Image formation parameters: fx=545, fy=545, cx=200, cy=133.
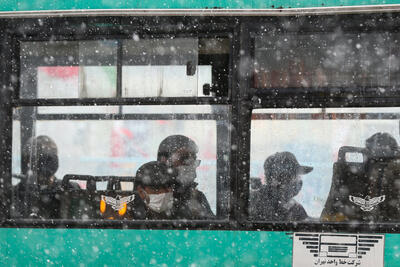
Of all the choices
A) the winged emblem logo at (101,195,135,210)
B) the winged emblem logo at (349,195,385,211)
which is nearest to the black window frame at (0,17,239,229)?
the winged emblem logo at (101,195,135,210)

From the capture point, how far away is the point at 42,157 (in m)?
3.57

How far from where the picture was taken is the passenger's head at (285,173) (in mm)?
3311

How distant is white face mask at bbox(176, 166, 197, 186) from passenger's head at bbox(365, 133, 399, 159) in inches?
42.1

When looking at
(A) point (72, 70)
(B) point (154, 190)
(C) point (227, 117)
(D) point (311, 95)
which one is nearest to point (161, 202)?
(B) point (154, 190)

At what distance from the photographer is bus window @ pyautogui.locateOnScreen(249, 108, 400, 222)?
3258 millimetres

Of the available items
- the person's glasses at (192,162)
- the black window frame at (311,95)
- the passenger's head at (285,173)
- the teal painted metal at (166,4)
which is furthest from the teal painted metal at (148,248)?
the teal painted metal at (166,4)

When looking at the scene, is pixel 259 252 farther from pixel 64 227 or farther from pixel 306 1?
pixel 306 1

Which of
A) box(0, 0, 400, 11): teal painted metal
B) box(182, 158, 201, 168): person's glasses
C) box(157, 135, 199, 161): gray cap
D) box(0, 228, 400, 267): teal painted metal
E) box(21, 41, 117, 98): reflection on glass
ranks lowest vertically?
box(0, 228, 400, 267): teal painted metal

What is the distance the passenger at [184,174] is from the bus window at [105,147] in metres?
0.02

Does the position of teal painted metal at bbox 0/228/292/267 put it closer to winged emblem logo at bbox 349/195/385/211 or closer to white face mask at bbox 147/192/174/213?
white face mask at bbox 147/192/174/213

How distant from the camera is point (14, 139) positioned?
3438mm

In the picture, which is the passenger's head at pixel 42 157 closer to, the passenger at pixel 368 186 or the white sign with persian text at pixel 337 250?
the white sign with persian text at pixel 337 250

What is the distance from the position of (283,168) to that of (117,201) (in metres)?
1.06

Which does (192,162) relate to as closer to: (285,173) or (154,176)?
(154,176)
